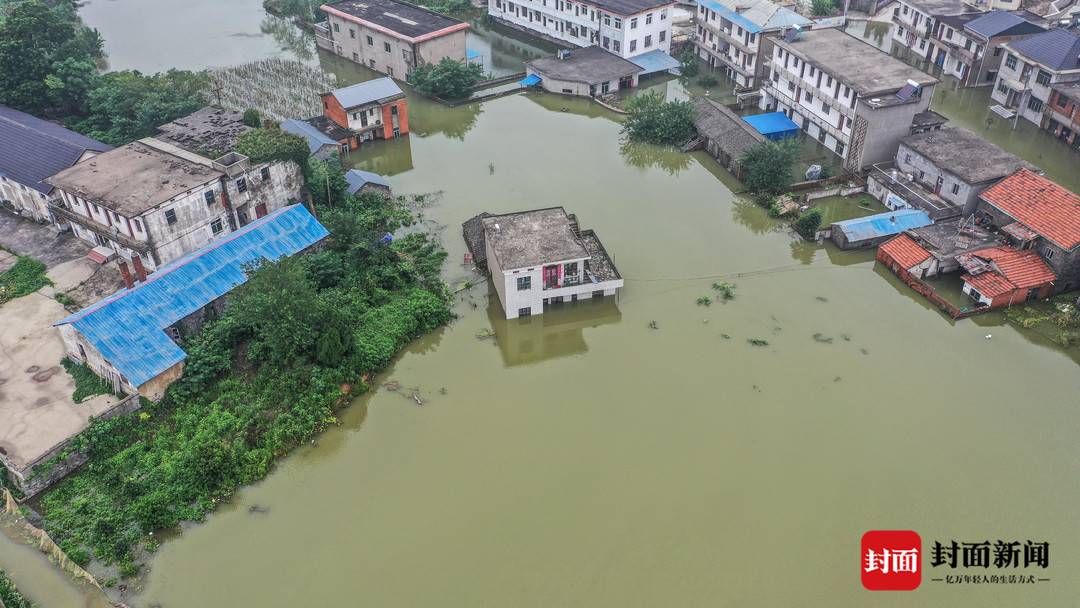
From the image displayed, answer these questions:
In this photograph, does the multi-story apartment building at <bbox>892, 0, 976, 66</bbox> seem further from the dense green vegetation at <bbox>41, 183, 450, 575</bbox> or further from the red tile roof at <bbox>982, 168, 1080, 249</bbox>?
the dense green vegetation at <bbox>41, 183, 450, 575</bbox>

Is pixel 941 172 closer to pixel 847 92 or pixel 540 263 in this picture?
pixel 847 92

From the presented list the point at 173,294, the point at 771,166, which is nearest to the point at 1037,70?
the point at 771,166

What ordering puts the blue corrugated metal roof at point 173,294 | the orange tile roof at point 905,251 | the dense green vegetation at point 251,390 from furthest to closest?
the orange tile roof at point 905,251
the blue corrugated metal roof at point 173,294
the dense green vegetation at point 251,390

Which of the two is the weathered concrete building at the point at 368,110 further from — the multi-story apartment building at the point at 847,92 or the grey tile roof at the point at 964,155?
the grey tile roof at the point at 964,155

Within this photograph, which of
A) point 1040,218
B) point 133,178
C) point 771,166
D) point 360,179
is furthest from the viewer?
point 360,179

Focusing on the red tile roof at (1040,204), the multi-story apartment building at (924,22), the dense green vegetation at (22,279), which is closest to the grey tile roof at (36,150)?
the dense green vegetation at (22,279)

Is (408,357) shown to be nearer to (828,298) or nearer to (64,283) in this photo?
(64,283)

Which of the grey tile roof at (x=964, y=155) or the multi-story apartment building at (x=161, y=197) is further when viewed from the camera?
the grey tile roof at (x=964, y=155)

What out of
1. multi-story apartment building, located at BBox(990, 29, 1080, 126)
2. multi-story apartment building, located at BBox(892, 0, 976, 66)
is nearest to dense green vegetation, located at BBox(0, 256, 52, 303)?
multi-story apartment building, located at BBox(990, 29, 1080, 126)
